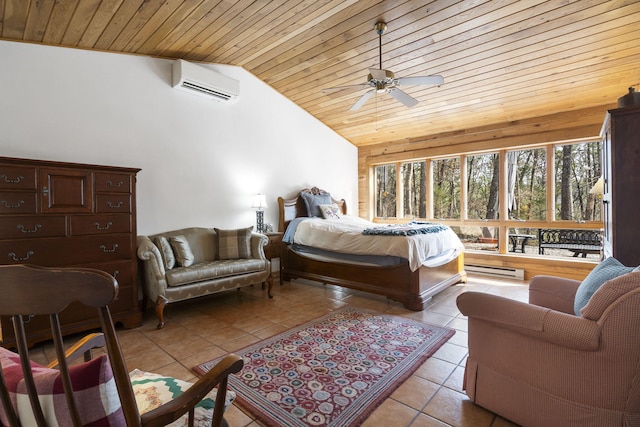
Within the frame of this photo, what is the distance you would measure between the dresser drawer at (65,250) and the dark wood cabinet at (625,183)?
13.0 feet

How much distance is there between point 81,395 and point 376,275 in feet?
11.1

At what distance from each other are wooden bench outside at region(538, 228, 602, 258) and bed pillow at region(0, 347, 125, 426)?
5.54 m

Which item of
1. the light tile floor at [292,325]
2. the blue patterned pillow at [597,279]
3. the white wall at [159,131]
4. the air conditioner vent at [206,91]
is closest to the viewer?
the blue patterned pillow at [597,279]

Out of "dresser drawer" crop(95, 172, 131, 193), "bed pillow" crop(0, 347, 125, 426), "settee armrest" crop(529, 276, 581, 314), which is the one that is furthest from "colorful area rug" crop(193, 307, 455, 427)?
"dresser drawer" crop(95, 172, 131, 193)

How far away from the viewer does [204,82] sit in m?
4.00

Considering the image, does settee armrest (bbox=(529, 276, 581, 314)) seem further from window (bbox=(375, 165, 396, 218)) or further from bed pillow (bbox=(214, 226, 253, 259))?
window (bbox=(375, 165, 396, 218))

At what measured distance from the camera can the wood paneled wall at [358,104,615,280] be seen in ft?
14.3

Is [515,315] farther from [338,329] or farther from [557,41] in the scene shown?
[557,41]

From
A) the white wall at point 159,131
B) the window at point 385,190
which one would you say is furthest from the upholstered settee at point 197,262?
the window at point 385,190

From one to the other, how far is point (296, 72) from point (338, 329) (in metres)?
3.45

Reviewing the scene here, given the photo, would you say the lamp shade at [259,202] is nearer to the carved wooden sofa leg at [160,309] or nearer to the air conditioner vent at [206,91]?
the air conditioner vent at [206,91]

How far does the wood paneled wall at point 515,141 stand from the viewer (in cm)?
435

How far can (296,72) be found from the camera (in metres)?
4.50

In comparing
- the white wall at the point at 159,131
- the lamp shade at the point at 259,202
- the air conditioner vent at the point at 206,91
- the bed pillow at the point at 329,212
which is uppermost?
the air conditioner vent at the point at 206,91
